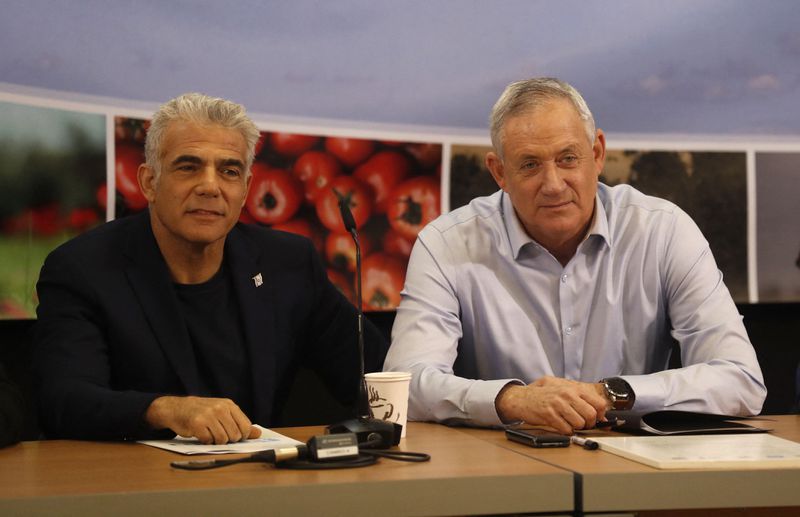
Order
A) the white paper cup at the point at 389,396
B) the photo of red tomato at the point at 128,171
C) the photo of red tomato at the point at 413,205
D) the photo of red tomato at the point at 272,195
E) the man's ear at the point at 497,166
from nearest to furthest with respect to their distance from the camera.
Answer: the white paper cup at the point at 389,396, the man's ear at the point at 497,166, the photo of red tomato at the point at 128,171, the photo of red tomato at the point at 272,195, the photo of red tomato at the point at 413,205

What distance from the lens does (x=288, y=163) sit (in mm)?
2742

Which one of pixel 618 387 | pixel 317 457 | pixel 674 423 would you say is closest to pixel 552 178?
pixel 618 387

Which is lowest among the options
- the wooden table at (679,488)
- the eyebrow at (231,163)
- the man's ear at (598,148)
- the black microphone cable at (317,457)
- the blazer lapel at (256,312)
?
the wooden table at (679,488)

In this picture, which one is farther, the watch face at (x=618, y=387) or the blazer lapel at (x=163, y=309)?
the blazer lapel at (x=163, y=309)

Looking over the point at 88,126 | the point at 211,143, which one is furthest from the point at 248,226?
the point at 88,126

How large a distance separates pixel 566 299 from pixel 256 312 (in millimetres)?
757

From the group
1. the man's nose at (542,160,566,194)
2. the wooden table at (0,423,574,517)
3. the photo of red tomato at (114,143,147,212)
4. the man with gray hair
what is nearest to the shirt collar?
the man's nose at (542,160,566,194)

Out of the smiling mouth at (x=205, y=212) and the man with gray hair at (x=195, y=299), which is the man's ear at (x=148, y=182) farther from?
the smiling mouth at (x=205, y=212)

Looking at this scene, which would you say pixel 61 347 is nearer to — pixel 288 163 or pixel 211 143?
pixel 211 143

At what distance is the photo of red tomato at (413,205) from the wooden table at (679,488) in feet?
5.23

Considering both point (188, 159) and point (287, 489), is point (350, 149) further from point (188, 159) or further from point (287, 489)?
point (287, 489)

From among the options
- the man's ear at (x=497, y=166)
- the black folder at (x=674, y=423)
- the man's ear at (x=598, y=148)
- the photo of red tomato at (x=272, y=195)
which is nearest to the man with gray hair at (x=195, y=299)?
the photo of red tomato at (x=272, y=195)

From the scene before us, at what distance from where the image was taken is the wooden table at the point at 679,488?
1.23 meters

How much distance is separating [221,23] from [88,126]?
493 millimetres
